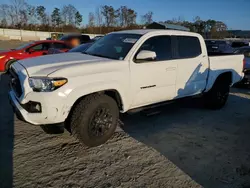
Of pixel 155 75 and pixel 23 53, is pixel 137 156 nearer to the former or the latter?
pixel 155 75

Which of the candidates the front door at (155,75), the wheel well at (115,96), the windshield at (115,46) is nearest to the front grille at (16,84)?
the wheel well at (115,96)

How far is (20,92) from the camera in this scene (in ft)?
11.3

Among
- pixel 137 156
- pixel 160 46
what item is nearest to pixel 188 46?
pixel 160 46

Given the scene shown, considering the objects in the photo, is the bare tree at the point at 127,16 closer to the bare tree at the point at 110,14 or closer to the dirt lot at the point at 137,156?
the bare tree at the point at 110,14

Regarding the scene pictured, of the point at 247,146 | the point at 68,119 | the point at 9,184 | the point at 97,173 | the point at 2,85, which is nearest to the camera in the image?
the point at 9,184

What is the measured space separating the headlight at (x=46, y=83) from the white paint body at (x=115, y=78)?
0.06 metres

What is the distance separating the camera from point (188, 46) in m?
4.99

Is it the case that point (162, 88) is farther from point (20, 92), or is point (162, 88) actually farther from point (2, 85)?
point (2, 85)

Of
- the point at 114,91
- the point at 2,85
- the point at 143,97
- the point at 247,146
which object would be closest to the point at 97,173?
the point at 114,91

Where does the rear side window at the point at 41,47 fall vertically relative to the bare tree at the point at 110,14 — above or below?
below

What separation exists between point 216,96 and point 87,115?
3.67 m

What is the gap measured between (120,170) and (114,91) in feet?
4.04

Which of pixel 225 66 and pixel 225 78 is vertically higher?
pixel 225 66

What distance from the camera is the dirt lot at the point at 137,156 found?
290 centimetres
